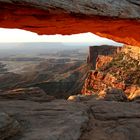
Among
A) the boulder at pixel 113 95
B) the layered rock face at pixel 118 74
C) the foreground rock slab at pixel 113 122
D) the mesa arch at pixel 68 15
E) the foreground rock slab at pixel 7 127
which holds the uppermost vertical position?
the mesa arch at pixel 68 15

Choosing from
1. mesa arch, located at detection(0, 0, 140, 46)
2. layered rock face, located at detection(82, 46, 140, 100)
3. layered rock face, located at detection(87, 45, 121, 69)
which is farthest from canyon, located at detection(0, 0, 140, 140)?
layered rock face, located at detection(87, 45, 121, 69)

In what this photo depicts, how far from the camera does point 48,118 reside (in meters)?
16.6

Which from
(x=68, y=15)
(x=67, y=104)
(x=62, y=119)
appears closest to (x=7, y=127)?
(x=62, y=119)

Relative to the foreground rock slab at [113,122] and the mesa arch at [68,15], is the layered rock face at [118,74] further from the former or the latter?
the mesa arch at [68,15]

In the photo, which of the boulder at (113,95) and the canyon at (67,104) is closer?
the canyon at (67,104)

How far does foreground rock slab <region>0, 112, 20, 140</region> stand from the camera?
1344 centimetres

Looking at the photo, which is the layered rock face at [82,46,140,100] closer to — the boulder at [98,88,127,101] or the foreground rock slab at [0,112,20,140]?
the boulder at [98,88,127,101]

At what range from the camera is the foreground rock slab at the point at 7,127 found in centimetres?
1344

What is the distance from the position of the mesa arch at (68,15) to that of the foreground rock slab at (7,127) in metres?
5.58

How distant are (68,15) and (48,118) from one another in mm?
5923

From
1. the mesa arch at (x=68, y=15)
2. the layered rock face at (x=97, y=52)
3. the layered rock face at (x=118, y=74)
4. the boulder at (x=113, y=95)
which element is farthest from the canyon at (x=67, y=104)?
the layered rock face at (x=97, y=52)

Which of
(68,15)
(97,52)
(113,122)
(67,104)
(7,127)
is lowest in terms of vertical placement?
(97,52)

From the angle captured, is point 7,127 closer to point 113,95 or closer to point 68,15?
point 68,15

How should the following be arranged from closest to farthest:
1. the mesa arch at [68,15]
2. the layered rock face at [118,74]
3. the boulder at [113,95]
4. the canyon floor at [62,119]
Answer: the canyon floor at [62,119] < the mesa arch at [68,15] < the boulder at [113,95] < the layered rock face at [118,74]
